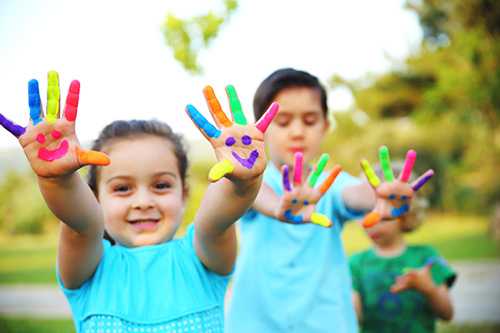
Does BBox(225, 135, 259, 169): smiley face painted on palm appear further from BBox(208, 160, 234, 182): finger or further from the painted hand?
the painted hand

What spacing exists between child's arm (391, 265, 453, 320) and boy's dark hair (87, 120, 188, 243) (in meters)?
1.39

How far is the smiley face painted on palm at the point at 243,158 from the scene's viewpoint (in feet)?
5.02

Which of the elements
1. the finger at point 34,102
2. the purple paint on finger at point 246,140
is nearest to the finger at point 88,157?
the finger at point 34,102

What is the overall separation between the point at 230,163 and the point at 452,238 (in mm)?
9992

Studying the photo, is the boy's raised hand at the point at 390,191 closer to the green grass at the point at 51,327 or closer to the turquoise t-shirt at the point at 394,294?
the turquoise t-shirt at the point at 394,294

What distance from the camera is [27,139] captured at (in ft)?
4.75

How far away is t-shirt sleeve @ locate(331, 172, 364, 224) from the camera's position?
255 cm

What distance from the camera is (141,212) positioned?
192cm

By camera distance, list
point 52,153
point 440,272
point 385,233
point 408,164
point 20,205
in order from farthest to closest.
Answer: point 20,205, point 385,233, point 440,272, point 408,164, point 52,153

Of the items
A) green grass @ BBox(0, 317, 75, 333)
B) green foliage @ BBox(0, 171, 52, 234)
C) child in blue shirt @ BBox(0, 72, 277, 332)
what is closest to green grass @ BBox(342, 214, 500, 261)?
green foliage @ BBox(0, 171, 52, 234)

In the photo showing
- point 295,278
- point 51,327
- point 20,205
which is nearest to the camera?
point 295,278

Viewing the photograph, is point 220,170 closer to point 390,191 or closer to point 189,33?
point 390,191

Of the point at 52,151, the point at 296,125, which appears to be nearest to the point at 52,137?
the point at 52,151

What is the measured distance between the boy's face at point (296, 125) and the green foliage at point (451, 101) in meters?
6.72
